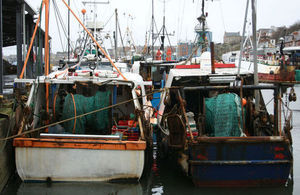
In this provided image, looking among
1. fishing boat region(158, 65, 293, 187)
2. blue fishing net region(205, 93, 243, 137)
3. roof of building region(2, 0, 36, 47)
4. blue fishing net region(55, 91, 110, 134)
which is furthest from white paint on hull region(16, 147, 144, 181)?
roof of building region(2, 0, 36, 47)

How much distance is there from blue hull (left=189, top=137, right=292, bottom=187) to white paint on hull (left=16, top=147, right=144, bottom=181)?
1077 millimetres

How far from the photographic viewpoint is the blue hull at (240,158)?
265 inches

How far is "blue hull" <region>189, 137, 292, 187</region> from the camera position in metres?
6.73

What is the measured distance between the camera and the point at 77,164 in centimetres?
689

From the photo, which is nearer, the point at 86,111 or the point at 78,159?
the point at 78,159

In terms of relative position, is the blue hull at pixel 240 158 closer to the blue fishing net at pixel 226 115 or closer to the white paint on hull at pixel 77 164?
the blue fishing net at pixel 226 115

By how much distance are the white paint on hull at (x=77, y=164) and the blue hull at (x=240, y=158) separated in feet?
3.53

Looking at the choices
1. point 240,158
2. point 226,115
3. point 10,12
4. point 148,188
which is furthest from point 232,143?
point 10,12

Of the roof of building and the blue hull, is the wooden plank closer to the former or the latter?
the blue hull

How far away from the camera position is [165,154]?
9555 millimetres

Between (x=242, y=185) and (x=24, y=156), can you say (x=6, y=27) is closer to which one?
(x=24, y=156)

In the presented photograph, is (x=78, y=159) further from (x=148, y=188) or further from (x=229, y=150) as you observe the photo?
(x=229, y=150)

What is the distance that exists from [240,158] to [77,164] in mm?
2989

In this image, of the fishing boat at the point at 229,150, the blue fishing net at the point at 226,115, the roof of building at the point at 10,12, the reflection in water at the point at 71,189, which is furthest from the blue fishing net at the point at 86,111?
the roof of building at the point at 10,12
